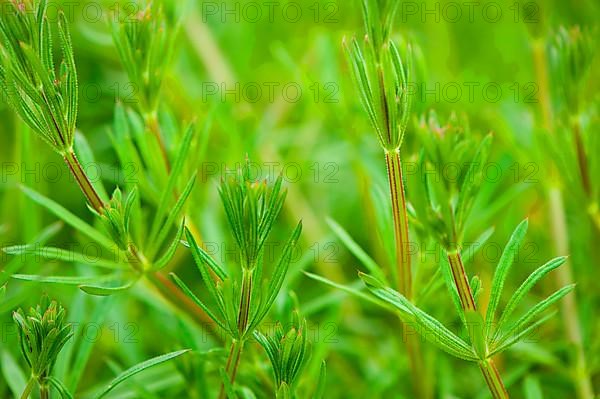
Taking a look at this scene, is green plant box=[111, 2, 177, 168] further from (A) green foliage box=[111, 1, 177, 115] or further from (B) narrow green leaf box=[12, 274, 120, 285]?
(B) narrow green leaf box=[12, 274, 120, 285]

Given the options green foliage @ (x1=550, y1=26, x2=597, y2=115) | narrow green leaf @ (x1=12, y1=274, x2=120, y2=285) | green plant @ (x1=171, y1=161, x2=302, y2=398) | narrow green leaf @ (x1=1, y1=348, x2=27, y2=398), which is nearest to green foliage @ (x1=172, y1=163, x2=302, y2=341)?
green plant @ (x1=171, y1=161, x2=302, y2=398)

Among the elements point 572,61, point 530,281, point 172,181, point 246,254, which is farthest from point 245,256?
point 572,61

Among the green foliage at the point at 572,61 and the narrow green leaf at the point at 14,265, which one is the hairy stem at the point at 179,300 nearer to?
the narrow green leaf at the point at 14,265

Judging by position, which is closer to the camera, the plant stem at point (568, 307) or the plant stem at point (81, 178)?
the plant stem at point (81, 178)

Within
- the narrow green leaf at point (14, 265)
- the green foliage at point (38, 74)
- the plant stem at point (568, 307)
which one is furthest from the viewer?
the plant stem at point (568, 307)

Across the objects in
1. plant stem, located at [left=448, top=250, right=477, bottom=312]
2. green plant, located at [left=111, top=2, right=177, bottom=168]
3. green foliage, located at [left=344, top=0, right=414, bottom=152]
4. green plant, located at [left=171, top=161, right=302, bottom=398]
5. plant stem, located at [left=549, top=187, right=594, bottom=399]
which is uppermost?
green plant, located at [left=111, top=2, right=177, bottom=168]

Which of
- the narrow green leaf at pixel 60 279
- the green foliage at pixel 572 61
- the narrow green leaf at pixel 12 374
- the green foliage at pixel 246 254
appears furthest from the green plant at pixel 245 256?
the green foliage at pixel 572 61

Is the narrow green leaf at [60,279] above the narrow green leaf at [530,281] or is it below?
above
